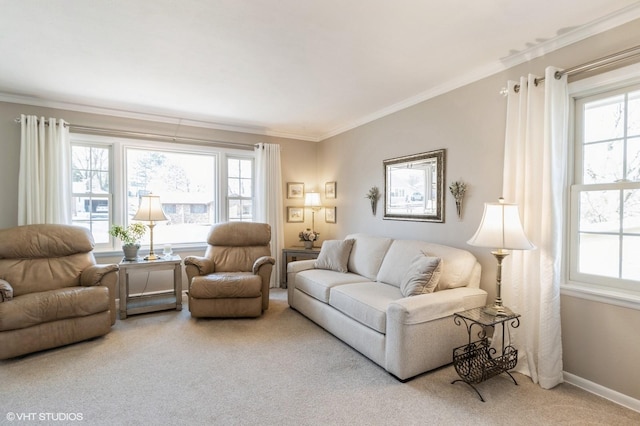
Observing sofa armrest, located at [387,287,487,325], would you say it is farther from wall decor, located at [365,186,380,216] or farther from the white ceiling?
the white ceiling

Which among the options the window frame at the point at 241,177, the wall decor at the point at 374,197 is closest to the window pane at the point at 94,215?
the window frame at the point at 241,177

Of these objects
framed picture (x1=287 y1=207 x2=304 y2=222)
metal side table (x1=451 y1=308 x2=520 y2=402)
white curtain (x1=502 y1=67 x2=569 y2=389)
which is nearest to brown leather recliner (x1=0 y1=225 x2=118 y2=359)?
framed picture (x1=287 y1=207 x2=304 y2=222)

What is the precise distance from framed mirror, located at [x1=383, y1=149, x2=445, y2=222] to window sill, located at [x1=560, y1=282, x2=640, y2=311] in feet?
4.05

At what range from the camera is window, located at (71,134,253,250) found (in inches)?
158

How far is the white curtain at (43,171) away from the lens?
11.3 feet

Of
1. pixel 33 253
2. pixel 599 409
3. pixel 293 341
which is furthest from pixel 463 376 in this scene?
pixel 33 253

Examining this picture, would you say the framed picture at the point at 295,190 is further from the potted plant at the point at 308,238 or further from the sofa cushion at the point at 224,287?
the sofa cushion at the point at 224,287

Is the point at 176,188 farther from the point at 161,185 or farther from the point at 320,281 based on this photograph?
the point at 320,281

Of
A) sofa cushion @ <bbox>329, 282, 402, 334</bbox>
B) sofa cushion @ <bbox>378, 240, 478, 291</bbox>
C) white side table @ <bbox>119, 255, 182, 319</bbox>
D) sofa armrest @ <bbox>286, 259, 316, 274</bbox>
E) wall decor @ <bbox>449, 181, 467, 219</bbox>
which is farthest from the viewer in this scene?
sofa armrest @ <bbox>286, 259, 316, 274</bbox>

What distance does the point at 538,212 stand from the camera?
2.35 meters

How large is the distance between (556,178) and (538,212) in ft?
0.89

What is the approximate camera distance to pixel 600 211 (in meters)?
2.22

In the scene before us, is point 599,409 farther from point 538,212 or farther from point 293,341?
point 293,341

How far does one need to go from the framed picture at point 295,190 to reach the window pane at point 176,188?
122cm
